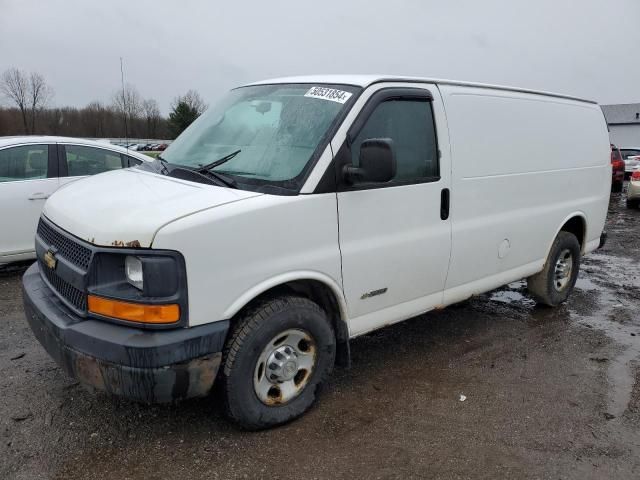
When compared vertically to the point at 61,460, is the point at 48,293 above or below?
above

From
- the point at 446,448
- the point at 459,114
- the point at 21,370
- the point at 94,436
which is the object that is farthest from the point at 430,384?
the point at 21,370

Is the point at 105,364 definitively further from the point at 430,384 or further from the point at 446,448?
the point at 430,384

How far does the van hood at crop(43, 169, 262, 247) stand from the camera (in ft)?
8.84

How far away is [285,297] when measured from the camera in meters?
3.18

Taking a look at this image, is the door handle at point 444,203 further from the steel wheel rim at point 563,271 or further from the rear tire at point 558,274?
the steel wheel rim at point 563,271

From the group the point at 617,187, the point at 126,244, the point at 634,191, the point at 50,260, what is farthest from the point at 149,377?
the point at 617,187

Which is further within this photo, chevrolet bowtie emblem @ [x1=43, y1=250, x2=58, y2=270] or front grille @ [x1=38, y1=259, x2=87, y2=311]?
chevrolet bowtie emblem @ [x1=43, y1=250, x2=58, y2=270]

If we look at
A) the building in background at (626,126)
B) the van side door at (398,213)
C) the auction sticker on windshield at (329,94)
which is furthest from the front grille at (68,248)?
the building in background at (626,126)

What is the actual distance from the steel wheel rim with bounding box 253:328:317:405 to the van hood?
883mm

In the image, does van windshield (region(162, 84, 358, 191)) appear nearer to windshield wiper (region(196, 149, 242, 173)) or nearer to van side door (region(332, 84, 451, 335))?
windshield wiper (region(196, 149, 242, 173))

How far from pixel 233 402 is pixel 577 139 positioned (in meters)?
4.33

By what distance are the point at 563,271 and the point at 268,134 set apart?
3.79 meters

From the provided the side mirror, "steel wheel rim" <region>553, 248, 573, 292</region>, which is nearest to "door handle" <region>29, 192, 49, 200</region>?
the side mirror

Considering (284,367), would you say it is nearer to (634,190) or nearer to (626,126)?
(634,190)
